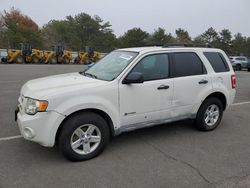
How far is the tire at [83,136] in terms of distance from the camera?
3764 millimetres

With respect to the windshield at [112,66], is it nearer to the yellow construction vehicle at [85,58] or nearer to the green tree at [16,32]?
the yellow construction vehicle at [85,58]

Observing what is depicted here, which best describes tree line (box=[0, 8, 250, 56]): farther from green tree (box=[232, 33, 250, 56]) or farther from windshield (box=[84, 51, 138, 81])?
windshield (box=[84, 51, 138, 81])

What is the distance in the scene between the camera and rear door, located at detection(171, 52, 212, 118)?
480 centimetres

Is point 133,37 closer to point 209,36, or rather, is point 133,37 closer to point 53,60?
point 209,36

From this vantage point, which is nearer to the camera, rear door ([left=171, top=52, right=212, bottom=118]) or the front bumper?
the front bumper

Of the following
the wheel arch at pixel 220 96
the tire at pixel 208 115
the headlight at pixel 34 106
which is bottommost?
the tire at pixel 208 115

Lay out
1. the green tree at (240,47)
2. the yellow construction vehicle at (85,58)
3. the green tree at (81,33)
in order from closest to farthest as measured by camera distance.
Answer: the yellow construction vehicle at (85,58) < the green tree at (81,33) < the green tree at (240,47)

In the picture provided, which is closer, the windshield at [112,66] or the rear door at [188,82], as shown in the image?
the windshield at [112,66]

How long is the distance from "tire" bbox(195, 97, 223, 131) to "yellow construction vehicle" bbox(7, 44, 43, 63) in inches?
1030

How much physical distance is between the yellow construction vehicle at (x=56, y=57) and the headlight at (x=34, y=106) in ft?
89.0

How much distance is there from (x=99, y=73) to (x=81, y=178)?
1890 mm

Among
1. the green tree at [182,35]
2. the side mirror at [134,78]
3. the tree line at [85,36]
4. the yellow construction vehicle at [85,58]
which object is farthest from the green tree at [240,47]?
the side mirror at [134,78]

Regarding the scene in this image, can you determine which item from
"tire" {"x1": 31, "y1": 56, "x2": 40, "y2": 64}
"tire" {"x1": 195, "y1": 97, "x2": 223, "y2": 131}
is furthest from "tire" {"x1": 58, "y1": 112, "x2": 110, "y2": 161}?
"tire" {"x1": 31, "y1": 56, "x2": 40, "y2": 64}

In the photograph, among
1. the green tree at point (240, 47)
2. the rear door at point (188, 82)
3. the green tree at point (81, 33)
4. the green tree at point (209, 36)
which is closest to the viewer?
the rear door at point (188, 82)
